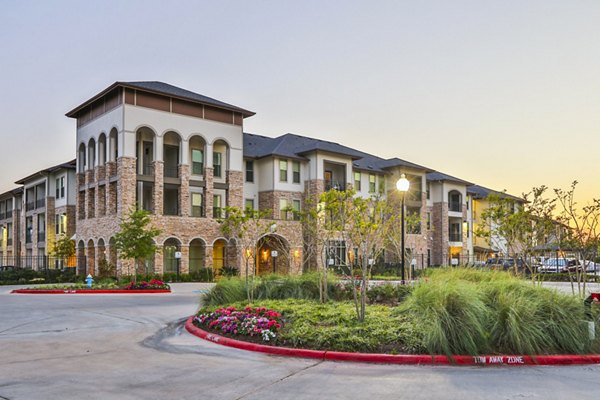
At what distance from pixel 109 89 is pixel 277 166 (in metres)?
14.1

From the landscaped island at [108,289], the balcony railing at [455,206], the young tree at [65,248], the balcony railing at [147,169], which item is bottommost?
the landscaped island at [108,289]

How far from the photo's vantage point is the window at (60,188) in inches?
1843

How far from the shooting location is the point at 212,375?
28.3 ft

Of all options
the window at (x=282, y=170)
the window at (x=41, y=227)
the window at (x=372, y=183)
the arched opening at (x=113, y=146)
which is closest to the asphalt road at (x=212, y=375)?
the arched opening at (x=113, y=146)

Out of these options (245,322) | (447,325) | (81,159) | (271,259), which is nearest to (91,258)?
(81,159)

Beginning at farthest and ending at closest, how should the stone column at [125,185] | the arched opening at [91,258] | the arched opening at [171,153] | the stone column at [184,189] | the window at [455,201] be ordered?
the window at [455,201]
the arched opening at [171,153]
the arched opening at [91,258]
the stone column at [184,189]
the stone column at [125,185]

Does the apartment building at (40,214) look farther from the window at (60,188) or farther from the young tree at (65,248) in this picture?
the young tree at (65,248)

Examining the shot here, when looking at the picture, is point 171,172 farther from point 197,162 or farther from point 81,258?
point 81,258

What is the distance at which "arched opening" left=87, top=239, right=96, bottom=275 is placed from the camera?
39031 mm

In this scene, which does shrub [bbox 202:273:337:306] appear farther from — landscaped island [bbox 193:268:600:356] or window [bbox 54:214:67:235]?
window [bbox 54:214:67:235]

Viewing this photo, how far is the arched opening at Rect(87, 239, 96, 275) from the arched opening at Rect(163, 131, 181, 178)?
23.9 ft

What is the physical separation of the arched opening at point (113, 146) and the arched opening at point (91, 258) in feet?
21.3

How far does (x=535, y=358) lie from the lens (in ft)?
31.4

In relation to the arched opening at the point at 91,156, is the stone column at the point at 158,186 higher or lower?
lower
